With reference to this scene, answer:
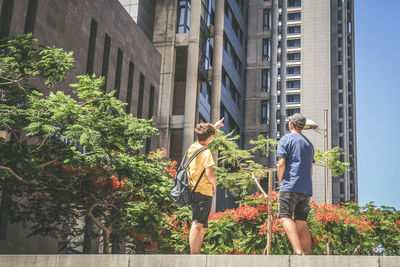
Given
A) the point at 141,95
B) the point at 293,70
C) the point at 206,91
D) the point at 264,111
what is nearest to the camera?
the point at 141,95

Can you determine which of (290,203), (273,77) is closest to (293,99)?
(273,77)

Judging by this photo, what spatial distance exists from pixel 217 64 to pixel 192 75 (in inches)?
243

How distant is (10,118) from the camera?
490 inches

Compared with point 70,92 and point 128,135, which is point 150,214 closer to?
point 128,135

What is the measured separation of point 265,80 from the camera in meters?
55.3

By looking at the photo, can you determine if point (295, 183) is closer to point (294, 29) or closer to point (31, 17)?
point (31, 17)

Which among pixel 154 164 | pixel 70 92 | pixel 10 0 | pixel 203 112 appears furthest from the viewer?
pixel 203 112

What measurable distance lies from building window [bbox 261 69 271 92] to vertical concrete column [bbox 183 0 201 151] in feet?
65.2

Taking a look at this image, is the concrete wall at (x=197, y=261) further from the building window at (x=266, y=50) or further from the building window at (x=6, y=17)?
the building window at (x=266, y=50)

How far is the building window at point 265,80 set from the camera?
55.1 meters

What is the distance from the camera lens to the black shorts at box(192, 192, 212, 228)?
7.15 m

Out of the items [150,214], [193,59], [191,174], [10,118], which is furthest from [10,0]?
[193,59]

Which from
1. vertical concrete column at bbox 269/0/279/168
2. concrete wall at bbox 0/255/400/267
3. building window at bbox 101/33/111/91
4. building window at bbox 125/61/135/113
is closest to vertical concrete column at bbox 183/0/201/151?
building window at bbox 125/61/135/113

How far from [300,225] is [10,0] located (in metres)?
14.6
